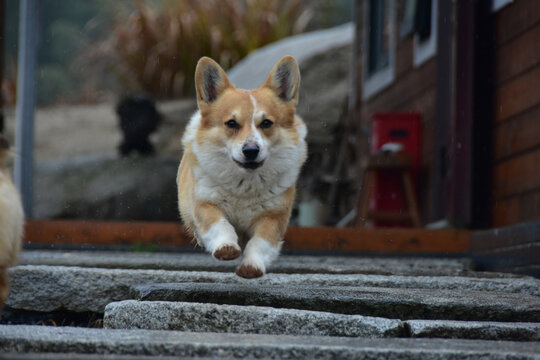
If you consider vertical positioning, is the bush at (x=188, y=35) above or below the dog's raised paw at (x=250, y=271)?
above

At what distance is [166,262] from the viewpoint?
3336mm

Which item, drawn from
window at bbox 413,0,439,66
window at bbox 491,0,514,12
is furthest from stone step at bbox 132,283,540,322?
window at bbox 413,0,439,66

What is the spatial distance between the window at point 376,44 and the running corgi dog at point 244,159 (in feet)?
14.6

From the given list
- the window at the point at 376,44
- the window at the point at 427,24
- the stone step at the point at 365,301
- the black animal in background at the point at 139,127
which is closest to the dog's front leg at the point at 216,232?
the stone step at the point at 365,301

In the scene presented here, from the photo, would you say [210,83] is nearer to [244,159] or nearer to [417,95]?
[244,159]

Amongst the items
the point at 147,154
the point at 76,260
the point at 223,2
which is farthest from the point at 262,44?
the point at 76,260

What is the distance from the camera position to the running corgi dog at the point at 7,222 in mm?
1999

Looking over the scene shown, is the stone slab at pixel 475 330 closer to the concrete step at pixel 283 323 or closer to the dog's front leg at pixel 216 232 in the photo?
the concrete step at pixel 283 323

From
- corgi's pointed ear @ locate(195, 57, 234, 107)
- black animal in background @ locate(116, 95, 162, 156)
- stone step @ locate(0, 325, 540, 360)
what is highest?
black animal in background @ locate(116, 95, 162, 156)

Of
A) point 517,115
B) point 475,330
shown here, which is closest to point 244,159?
point 475,330

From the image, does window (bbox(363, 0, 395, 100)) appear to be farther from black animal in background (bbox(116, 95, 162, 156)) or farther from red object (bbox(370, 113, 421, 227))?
black animal in background (bbox(116, 95, 162, 156))

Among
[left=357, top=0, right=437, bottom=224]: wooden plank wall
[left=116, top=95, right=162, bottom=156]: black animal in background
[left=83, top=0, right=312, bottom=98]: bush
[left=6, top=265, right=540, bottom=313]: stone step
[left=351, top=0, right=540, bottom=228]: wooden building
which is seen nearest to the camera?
[left=6, top=265, right=540, bottom=313]: stone step

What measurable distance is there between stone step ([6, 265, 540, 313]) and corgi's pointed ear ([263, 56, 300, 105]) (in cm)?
72

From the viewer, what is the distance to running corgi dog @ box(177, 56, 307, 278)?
8.69 ft
